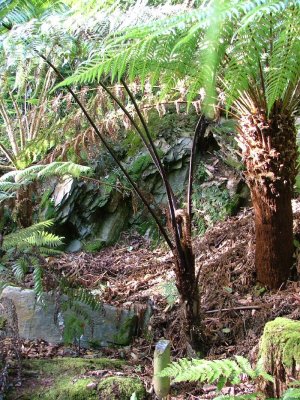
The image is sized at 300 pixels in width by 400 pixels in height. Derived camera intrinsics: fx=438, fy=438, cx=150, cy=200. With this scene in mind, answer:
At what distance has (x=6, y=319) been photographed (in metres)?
2.16

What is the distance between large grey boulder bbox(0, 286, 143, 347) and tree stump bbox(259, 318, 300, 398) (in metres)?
1.22

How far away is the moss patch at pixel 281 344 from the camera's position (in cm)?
151

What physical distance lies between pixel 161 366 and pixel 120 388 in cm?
20

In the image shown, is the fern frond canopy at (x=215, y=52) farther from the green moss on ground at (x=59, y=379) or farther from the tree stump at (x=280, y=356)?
the green moss on ground at (x=59, y=379)

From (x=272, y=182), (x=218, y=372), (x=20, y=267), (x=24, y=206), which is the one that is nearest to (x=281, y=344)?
(x=218, y=372)

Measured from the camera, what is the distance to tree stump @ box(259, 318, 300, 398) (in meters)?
1.51

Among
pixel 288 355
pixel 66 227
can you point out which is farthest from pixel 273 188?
pixel 66 227

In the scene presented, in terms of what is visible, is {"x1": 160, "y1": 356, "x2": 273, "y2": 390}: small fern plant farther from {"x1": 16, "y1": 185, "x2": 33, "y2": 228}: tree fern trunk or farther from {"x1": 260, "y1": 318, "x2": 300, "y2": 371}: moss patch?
{"x1": 16, "y1": 185, "x2": 33, "y2": 228}: tree fern trunk

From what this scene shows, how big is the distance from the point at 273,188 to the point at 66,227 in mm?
2514

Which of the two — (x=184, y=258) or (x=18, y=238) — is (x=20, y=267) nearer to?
(x=18, y=238)

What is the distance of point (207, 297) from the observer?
8.72 feet

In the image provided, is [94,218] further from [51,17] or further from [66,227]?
[51,17]

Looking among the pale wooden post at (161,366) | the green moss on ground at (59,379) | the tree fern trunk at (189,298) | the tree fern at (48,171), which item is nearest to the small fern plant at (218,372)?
the pale wooden post at (161,366)

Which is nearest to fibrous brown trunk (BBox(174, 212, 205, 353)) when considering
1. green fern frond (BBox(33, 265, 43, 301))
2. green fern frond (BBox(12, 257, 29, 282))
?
green fern frond (BBox(33, 265, 43, 301))
